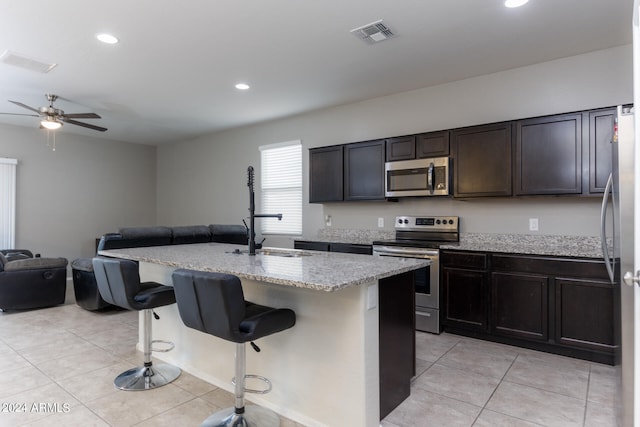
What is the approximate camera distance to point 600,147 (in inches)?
122

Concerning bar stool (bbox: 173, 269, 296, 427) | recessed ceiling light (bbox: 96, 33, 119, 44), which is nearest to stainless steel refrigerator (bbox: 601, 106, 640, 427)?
bar stool (bbox: 173, 269, 296, 427)

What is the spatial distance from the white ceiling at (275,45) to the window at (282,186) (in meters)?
1.08

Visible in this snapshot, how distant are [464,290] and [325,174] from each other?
2239 millimetres

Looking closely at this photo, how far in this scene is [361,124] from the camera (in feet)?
16.1

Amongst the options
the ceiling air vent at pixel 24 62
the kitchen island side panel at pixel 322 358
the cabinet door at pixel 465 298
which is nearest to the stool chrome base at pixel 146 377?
the kitchen island side panel at pixel 322 358

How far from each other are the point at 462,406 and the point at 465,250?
1.57 m

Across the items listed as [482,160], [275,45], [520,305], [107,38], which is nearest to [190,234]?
[107,38]

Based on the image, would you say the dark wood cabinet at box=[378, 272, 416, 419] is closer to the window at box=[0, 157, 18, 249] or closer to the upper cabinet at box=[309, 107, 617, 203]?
the upper cabinet at box=[309, 107, 617, 203]

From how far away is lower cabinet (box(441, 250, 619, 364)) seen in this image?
2.92 m

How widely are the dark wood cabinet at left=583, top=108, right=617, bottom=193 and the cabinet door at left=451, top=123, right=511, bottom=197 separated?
63 cm

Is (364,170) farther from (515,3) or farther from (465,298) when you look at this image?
(515,3)

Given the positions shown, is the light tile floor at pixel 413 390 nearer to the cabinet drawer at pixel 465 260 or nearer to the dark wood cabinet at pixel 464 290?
the dark wood cabinet at pixel 464 290

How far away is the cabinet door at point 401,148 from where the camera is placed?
416cm

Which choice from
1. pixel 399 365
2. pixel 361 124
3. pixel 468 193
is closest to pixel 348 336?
pixel 399 365
